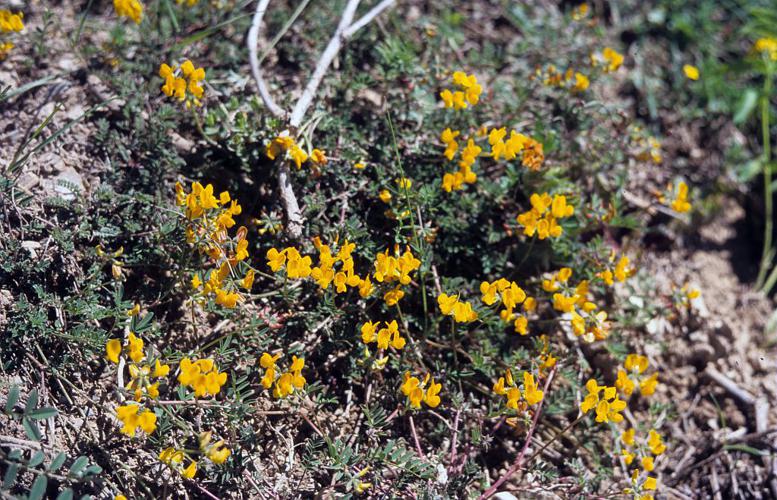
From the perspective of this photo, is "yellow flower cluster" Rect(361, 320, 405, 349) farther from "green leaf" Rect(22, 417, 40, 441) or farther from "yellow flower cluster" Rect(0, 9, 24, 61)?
"yellow flower cluster" Rect(0, 9, 24, 61)

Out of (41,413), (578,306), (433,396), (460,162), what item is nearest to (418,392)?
(433,396)

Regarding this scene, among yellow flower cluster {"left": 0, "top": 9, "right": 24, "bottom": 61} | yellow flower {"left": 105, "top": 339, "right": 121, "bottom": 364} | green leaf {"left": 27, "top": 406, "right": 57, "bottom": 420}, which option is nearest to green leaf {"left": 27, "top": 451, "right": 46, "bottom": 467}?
green leaf {"left": 27, "top": 406, "right": 57, "bottom": 420}

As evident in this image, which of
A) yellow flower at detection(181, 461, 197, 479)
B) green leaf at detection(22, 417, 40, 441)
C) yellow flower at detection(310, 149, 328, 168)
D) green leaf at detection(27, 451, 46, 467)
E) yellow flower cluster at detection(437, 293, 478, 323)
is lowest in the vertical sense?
yellow flower at detection(181, 461, 197, 479)

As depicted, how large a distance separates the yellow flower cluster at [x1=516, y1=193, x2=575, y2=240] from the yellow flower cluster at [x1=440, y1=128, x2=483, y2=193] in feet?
1.03

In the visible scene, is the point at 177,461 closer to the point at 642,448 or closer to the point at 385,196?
the point at 385,196

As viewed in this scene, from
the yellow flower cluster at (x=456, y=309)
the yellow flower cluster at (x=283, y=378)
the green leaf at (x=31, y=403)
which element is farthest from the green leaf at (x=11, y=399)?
the yellow flower cluster at (x=456, y=309)

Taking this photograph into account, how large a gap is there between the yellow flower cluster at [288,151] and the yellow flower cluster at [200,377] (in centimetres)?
108

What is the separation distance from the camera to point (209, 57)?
3.81m

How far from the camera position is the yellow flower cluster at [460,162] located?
322 cm

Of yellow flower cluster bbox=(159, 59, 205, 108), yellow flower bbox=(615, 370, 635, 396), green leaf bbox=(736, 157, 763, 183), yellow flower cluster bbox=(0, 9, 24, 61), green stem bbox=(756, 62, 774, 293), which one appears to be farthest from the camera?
green leaf bbox=(736, 157, 763, 183)

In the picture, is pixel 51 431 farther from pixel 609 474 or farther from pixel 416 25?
pixel 416 25

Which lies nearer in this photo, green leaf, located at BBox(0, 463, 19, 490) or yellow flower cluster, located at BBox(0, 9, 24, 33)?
green leaf, located at BBox(0, 463, 19, 490)

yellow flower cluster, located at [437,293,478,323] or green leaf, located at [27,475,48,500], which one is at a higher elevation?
green leaf, located at [27,475,48,500]

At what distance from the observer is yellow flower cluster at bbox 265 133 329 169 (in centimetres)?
309
